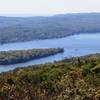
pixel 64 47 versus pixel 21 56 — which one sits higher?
A: pixel 21 56

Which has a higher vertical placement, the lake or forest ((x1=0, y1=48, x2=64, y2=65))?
forest ((x1=0, y1=48, x2=64, y2=65))

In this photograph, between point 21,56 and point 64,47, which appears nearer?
point 21,56

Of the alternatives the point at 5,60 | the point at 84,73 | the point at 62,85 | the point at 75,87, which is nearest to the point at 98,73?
the point at 84,73

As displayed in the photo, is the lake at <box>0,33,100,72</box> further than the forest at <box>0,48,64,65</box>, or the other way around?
the lake at <box>0,33,100,72</box>

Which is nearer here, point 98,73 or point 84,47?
point 98,73

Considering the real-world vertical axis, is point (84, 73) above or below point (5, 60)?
above

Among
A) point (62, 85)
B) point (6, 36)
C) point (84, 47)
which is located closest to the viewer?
point (62, 85)

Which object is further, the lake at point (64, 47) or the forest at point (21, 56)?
the lake at point (64, 47)

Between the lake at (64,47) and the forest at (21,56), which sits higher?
the forest at (21,56)

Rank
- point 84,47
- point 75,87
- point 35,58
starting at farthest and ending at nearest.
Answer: point 84,47 → point 35,58 → point 75,87

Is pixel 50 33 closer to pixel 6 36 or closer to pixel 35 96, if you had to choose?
pixel 6 36
